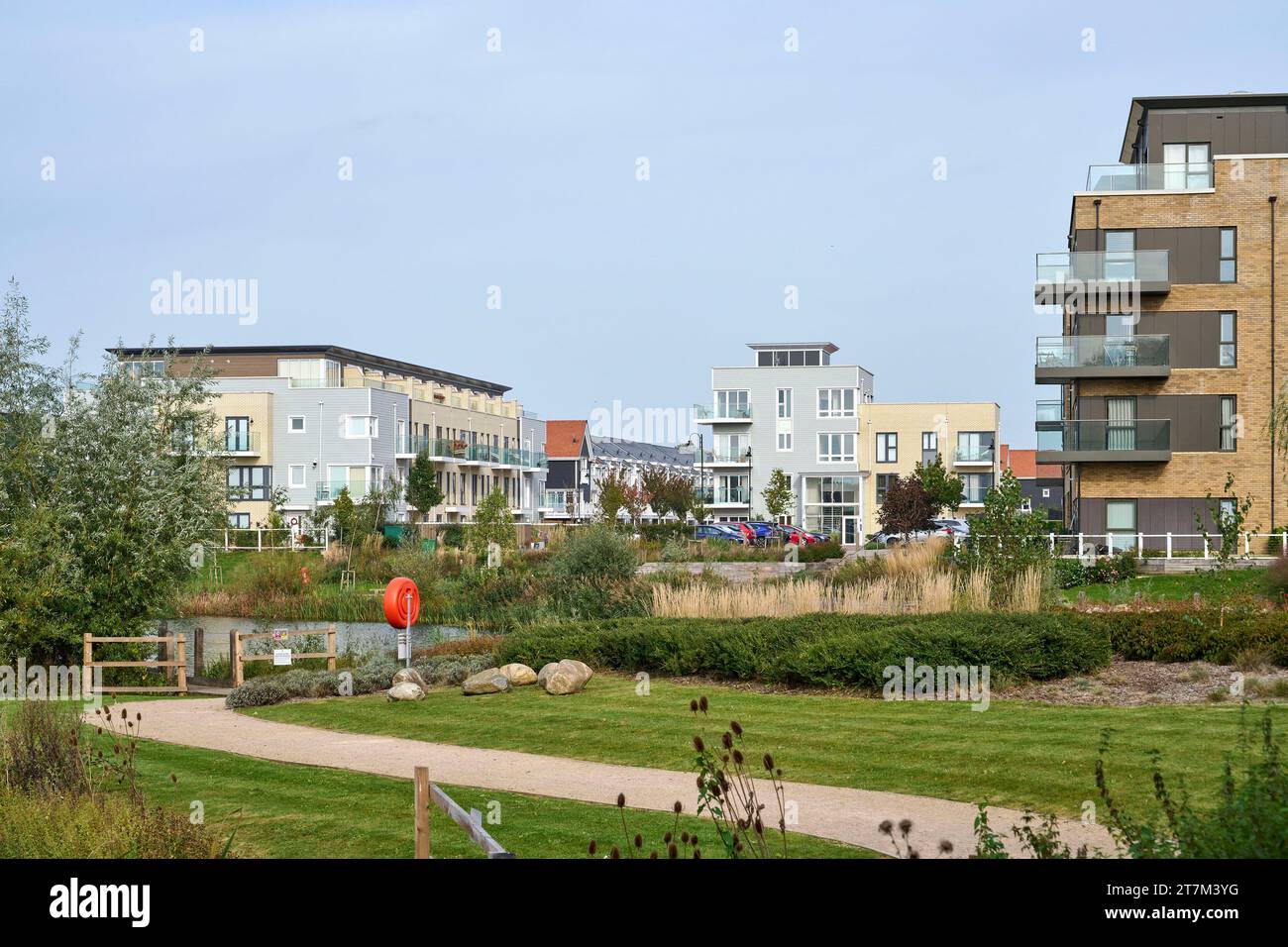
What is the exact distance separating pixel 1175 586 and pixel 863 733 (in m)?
19.3

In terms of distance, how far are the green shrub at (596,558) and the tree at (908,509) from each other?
32528mm

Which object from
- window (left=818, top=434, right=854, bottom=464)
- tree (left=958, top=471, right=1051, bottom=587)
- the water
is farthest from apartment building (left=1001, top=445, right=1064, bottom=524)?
tree (left=958, top=471, right=1051, bottom=587)

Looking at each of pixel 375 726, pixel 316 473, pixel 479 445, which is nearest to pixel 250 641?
pixel 375 726

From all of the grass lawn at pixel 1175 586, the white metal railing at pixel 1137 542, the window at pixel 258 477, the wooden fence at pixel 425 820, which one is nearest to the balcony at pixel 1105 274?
the white metal railing at pixel 1137 542

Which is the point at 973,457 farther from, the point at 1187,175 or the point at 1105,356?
the point at 1187,175

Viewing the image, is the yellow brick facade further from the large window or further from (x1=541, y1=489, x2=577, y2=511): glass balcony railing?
(x1=541, y1=489, x2=577, y2=511): glass balcony railing

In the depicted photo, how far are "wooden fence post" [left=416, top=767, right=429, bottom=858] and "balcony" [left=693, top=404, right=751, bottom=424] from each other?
242 ft

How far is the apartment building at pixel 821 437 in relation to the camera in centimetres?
7644

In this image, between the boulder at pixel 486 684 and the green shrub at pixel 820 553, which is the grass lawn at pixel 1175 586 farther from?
the green shrub at pixel 820 553

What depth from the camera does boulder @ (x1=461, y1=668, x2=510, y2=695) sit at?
19203 millimetres

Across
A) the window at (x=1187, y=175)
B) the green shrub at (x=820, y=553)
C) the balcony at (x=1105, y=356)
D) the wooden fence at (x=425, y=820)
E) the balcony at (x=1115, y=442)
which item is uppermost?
the window at (x=1187, y=175)
